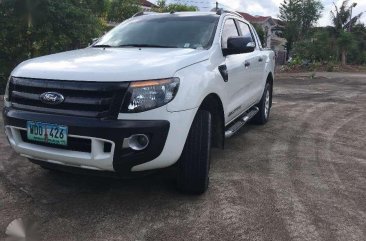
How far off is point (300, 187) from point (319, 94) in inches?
324

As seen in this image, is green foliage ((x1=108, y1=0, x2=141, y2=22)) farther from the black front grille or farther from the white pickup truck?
the black front grille

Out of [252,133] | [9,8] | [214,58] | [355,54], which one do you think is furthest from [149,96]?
[355,54]

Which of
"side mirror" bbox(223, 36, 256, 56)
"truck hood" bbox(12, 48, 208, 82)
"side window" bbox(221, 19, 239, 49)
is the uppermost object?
"side window" bbox(221, 19, 239, 49)

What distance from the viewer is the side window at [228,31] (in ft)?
15.3

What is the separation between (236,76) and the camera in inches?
190

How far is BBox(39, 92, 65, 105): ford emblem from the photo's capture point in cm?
330

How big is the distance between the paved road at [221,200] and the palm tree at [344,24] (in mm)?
21963

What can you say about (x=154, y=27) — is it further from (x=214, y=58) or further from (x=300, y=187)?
(x=300, y=187)

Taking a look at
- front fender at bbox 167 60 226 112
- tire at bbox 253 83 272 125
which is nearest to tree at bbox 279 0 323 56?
tire at bbox 253 83 272 125

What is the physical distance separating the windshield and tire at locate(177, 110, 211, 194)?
0.99 meters

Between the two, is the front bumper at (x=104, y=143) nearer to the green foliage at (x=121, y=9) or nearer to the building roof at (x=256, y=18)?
the green foliage at (x=121, y=9)

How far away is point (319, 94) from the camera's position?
1183 centimetres

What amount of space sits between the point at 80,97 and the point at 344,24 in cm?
3230

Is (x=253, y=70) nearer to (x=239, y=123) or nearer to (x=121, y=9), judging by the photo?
(x=239, y=123)
